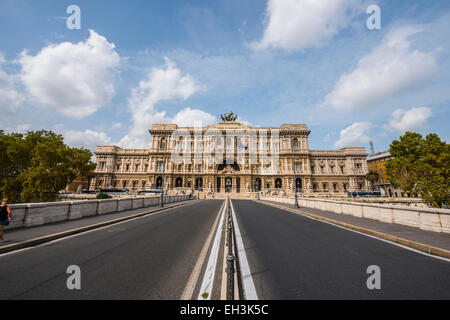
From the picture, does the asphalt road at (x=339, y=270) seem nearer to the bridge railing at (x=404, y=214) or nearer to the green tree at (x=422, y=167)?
the bridge railing at (x=404, y=214)

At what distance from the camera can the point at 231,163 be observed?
64812 millimetres

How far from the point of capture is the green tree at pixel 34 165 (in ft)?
89.0

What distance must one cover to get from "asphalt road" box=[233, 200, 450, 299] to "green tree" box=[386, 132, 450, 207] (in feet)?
75.3

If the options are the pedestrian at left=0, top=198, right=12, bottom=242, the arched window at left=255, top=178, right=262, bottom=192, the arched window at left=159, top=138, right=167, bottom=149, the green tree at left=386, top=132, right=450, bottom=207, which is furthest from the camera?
the arched window at left=159, top=138, right=167, bottom=149

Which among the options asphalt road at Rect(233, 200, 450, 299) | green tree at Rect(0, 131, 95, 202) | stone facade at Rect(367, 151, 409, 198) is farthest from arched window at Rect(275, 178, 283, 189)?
asphalt road at Rect(233, 200, 450, 299)

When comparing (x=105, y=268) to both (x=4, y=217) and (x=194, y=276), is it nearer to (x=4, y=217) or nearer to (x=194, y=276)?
(x=194, y=276)

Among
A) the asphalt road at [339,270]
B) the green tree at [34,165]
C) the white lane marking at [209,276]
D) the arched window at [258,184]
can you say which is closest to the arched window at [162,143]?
the arched window at [258,184]

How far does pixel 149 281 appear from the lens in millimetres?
3766

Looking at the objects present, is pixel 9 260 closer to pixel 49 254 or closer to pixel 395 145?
pixel 49 254

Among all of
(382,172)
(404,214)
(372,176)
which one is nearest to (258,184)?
(372,176)

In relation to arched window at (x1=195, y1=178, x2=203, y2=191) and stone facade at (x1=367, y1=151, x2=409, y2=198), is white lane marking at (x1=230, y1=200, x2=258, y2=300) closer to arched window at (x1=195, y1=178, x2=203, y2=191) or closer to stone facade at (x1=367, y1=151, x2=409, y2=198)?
arched window at (x1=195, y1=178, x2=203, y2=191)

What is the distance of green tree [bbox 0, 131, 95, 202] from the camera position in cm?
2714
